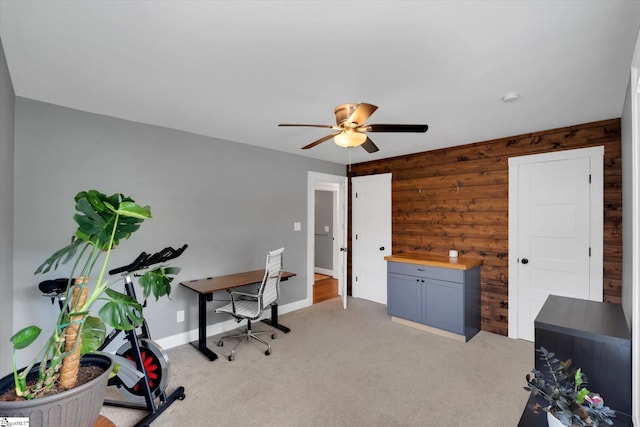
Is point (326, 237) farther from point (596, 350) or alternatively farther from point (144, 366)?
point (596, 350)

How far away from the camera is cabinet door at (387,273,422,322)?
12.7 ft

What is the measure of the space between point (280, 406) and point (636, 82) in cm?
297

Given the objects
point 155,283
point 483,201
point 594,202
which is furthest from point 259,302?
point 594,202

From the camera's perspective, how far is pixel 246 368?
2.85m

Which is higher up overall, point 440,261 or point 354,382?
point 440,261

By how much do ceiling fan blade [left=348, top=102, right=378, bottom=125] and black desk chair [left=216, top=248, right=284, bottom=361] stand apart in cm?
167

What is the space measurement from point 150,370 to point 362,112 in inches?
99.0

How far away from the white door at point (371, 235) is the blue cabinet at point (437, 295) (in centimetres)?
80

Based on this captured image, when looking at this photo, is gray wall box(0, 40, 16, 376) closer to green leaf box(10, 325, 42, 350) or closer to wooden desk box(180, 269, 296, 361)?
green leaf box(10, 325, 42, 350)

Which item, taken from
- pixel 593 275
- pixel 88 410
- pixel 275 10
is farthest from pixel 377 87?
pixel 593 275

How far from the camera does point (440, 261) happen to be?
3.76m

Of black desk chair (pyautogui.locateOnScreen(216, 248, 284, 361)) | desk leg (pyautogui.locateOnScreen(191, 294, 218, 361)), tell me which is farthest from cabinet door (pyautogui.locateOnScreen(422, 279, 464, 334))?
desk leg (pyautogui.locateOnScreen(191, 294, 218, 361))

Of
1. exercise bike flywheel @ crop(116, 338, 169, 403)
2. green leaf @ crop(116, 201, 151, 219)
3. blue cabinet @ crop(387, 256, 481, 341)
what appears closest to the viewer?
green leaf @ crop(116, 201, 151, 219)

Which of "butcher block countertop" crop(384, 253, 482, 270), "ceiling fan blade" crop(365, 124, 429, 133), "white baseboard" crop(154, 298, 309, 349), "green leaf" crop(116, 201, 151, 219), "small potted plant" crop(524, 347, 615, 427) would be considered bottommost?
"white baseboard" crop(154, 298, 309, 349)
